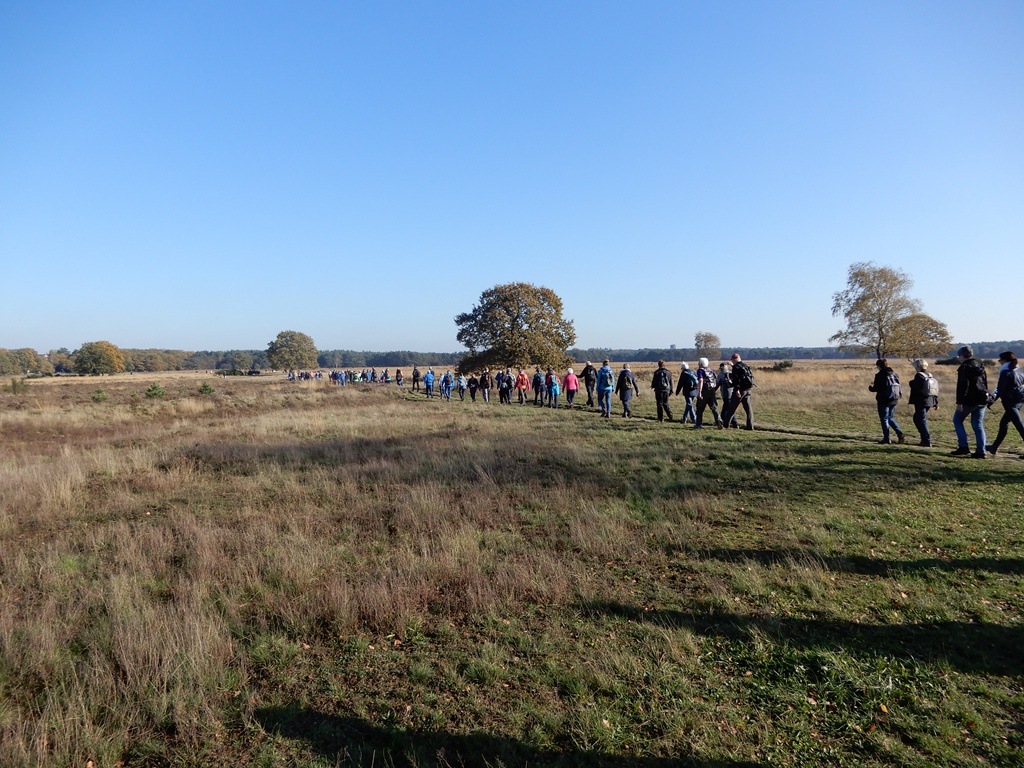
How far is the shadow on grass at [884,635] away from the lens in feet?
12.9

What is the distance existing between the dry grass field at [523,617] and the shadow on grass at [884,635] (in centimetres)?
3

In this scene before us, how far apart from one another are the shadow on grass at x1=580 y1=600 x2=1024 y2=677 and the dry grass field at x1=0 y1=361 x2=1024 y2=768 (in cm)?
3

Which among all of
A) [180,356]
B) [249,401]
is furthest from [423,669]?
[180,356]

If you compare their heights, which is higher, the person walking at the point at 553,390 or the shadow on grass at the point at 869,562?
the person walking at the point at 553,390

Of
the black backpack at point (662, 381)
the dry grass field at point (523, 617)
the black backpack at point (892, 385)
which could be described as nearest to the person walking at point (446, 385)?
the black backpack at point (662, 381)

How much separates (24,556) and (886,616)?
9243 millimetres

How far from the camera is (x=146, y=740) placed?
337 cm

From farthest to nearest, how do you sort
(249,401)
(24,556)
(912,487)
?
Result: (249,401) → (912,487) → (24,556)

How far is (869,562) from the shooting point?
5.64 meters

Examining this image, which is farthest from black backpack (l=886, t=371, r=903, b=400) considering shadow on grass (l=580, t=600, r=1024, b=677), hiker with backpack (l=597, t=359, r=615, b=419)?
shadow on grass (l=580, t=600, r=1024, b=677)

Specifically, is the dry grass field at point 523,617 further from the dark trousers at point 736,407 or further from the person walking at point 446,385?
the person walking at point 446,385

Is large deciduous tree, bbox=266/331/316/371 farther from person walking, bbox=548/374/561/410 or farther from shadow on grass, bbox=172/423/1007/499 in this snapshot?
shadow on grass, bbox=172/423/1007/499

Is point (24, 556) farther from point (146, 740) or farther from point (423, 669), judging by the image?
point (423, 669)

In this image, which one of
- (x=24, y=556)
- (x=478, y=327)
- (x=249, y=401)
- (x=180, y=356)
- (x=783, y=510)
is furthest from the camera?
(x=180, y=356)
